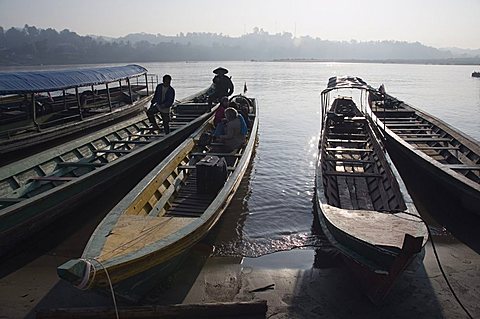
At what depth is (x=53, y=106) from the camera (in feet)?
52.3

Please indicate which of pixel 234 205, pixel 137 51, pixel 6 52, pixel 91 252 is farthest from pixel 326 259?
pixel 137 51

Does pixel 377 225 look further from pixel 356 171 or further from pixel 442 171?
pixel 356 171

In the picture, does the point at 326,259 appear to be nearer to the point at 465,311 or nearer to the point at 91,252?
the point at 465,311

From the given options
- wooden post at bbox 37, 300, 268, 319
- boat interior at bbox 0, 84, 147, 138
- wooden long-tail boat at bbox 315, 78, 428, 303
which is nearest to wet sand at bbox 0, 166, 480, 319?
→ wooden post at bbox 37, 300, 268, 319

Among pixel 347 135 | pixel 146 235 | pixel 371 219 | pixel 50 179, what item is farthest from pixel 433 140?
pixel 50 179

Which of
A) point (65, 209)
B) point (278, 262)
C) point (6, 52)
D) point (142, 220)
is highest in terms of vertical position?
point (6, 52)

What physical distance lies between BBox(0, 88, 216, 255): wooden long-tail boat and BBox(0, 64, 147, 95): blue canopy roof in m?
2.40

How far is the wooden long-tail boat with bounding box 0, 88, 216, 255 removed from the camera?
6.22 m

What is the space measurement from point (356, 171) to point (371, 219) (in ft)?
13.9

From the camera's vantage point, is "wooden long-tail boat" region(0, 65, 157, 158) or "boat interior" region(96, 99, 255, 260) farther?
"wooden long-tail boat" region(0, 65, 157, 158)

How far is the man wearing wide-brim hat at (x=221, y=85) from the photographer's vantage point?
14930mm

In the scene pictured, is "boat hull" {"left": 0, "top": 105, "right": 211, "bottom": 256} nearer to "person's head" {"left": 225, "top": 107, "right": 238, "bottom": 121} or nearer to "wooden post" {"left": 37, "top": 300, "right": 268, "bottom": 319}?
"wooden post" {"left": 37, "top": 300, "right": 268, "bottom": 319}

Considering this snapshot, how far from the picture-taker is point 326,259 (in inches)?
264

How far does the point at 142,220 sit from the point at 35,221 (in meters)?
2.45
